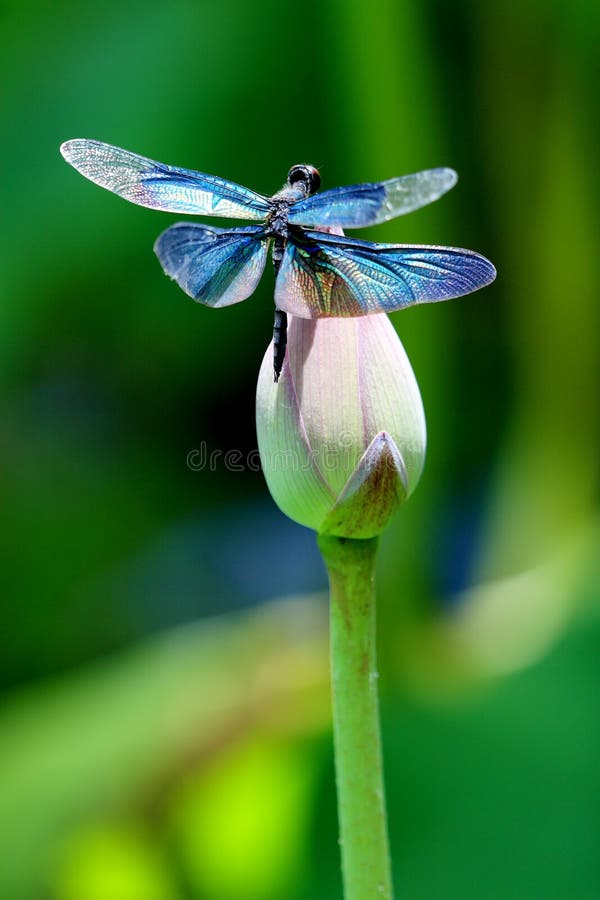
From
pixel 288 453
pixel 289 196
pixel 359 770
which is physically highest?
pixel 289 196

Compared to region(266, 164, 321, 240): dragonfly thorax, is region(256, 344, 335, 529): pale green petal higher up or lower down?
lower down

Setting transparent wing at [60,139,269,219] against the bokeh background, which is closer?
transparent wing at [60,139,269,219]

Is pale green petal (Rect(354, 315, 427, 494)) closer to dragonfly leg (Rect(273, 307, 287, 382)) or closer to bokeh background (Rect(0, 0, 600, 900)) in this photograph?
dragonfly leg (Rect(273, 307, 287, 382))

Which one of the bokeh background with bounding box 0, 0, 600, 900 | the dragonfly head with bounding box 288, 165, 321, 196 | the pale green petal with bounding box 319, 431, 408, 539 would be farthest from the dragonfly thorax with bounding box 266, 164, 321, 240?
the bokeh background with bounding box 0, 0, 600, 900

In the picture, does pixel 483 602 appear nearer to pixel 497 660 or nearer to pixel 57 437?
pixel 497 660

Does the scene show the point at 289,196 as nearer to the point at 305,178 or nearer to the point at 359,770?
the point at 305,178

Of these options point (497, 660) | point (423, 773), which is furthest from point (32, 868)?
point (497, 660)

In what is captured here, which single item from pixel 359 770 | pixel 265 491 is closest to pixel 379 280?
pixel 359 770
